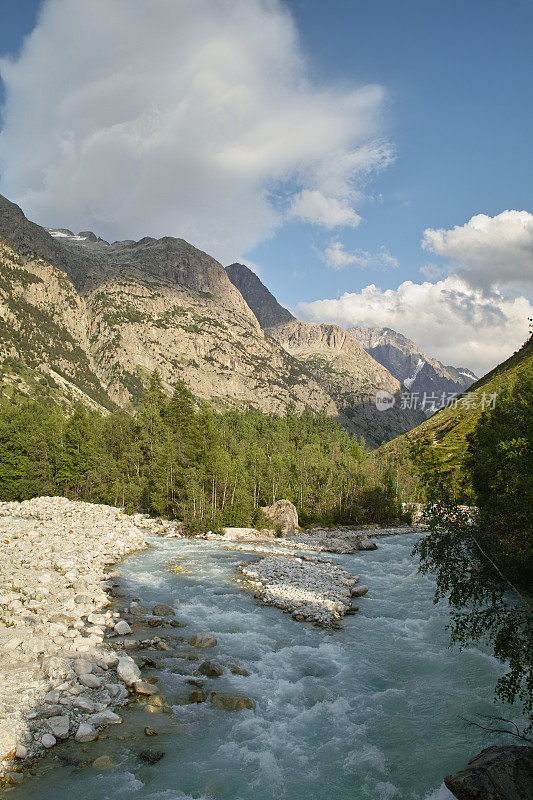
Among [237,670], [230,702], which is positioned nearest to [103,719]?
[230,702]

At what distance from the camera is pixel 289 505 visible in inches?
3027

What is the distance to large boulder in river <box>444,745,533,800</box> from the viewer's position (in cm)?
1060

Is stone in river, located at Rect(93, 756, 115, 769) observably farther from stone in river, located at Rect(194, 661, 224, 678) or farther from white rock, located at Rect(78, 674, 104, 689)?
stone in river, located at Rect(194, 661, 224, 678)

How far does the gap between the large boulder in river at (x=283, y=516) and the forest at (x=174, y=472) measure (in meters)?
2.18

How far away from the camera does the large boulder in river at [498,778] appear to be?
34.8ft

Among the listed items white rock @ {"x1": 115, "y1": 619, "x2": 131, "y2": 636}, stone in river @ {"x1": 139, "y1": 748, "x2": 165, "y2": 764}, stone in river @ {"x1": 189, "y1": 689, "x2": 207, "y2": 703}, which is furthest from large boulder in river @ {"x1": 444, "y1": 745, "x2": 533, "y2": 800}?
white rock @ {"x1": 115, "y1": 619, "x2": 131, "y2": 636}

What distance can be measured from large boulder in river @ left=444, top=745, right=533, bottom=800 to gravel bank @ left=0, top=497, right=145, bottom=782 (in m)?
10.9

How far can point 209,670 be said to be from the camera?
18.6 metres

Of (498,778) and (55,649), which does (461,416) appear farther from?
(55,649)

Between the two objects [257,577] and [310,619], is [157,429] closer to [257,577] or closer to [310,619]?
[257,577]

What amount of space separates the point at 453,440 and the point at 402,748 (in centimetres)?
13556

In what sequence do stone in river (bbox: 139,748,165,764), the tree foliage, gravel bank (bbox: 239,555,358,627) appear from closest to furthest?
the tree foliage, stone in river (bbox: 139,748,165,764), gravel bank (bbox: 239,555,358,627)

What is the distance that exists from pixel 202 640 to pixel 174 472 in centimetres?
4923

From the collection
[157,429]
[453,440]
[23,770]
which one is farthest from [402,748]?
[453,440]
